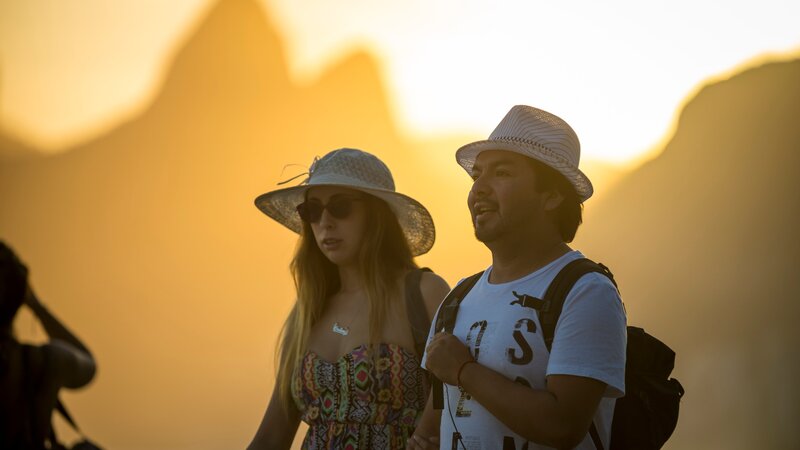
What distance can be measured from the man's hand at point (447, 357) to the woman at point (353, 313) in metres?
0.83

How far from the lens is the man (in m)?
2.41

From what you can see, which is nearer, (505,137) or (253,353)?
(505,137)

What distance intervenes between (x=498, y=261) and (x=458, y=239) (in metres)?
10.3

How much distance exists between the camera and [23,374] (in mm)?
1475

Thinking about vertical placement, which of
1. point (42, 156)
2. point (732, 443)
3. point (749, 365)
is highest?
point (42, 156)

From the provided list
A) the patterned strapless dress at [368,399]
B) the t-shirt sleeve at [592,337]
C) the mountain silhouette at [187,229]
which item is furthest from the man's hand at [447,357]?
the mountain silhouette at [187,229]

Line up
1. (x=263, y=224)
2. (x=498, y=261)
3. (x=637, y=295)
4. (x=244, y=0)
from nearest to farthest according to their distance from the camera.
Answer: (x=498, y=261), (x=637, y=295), (x=263, y=224), (x=244, y=0)

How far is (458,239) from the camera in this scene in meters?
13.2

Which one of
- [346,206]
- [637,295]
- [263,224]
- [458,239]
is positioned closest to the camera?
[346,206]

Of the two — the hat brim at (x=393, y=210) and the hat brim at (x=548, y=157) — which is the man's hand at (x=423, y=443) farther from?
the hat brim at (x=393, y=210)

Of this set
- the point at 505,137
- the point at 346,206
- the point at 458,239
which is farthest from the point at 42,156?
the point at 505,137

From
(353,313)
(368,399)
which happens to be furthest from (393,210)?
(368,399)

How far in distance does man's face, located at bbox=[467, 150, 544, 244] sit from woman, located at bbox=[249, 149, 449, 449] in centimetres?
80

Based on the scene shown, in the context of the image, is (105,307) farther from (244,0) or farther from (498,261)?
(498,261)
